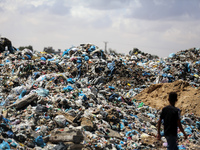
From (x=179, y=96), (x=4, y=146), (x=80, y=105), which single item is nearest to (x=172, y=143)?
(x=4, y=146)

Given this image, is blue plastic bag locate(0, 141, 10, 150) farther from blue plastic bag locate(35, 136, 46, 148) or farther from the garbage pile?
blue plastic bag locate(35, 136, 46, 148)

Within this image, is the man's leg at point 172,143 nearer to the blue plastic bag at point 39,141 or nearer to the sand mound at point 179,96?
the blue plastic bag at point 39,141

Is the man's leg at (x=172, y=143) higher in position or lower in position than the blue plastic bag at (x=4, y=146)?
higher

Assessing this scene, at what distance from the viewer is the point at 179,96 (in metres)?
9.71

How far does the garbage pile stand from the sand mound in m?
0.21

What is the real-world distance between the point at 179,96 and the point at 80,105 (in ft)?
16.3

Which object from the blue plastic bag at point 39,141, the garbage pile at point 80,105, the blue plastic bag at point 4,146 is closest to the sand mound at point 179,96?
the garbage pile at point 80,105

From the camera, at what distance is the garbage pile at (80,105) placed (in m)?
4.99

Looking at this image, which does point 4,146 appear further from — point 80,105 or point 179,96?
point 179,96

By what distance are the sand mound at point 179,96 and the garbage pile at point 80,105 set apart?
210 millimetres

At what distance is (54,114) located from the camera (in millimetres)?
5992

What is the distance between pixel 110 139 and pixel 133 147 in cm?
62

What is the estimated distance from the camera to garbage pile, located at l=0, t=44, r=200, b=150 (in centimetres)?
499

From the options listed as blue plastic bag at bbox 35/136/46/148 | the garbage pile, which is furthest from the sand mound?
blue plastic bag at bbox 35/136/46/148
